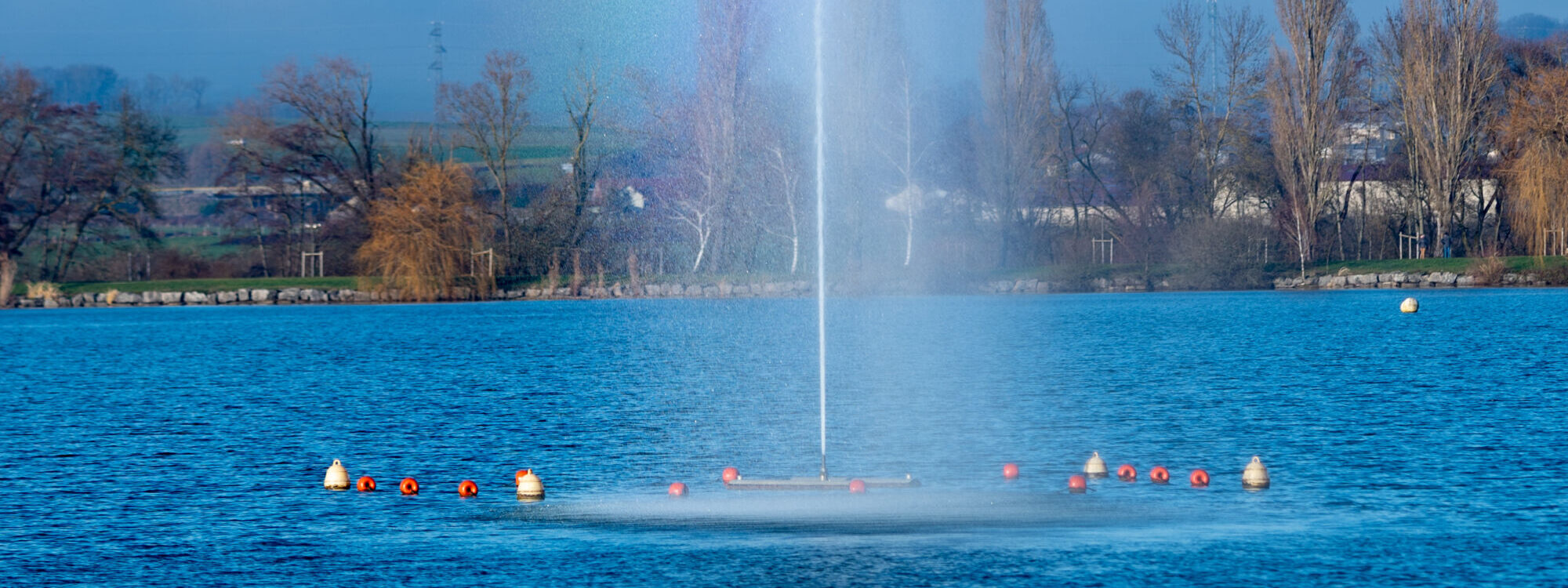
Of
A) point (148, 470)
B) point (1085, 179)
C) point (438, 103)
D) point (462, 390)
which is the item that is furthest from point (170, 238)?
point (148, 470)

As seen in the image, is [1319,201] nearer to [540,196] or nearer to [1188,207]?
[1188,207]

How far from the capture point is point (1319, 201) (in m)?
79.6

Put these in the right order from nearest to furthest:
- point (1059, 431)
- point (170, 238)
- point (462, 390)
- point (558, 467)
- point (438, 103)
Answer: point (558, 467), point (1059, 431), point (462, 390), point (438, 103), point (170, 238)

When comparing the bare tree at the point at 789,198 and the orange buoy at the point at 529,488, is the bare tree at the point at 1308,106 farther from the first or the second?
the orange buoy at the point at 529,488

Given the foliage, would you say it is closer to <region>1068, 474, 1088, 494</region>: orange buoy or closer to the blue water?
the blue water

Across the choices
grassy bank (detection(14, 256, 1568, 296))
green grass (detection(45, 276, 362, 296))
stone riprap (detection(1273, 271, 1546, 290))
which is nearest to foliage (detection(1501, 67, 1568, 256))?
stone riprap (detection(1273, 271, 1546, 290))

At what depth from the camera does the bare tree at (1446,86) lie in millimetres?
76625

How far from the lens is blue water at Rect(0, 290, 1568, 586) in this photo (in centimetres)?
1463

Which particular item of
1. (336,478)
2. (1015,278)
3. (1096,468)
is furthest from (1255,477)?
(1015,278)

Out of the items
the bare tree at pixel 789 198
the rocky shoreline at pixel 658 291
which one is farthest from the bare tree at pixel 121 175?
the bare tree at pixel 789 198

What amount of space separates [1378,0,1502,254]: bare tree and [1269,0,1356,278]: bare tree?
9.54ft

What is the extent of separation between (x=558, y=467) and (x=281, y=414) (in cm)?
1000

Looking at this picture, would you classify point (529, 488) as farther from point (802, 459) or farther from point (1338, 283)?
point (1338, 283)

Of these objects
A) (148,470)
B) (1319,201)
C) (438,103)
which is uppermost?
(438,103)
